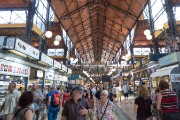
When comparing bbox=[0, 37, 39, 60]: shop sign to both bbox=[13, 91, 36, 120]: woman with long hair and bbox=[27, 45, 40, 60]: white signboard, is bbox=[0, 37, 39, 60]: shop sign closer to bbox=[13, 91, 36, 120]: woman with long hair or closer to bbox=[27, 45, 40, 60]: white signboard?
bbox=[27, 45, 40, 60]: white signboard

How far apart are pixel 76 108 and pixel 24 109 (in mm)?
879

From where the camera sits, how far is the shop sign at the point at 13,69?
6.52 meters

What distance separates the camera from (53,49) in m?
24.8

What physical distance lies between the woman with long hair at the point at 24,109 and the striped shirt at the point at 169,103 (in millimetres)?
2922

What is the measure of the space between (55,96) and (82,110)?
12.0ft

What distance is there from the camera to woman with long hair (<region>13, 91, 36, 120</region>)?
227 centimetres

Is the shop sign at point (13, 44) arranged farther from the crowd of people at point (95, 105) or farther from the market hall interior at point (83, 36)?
the crowd of people at point (95, 105)

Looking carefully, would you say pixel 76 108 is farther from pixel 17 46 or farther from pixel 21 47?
pixel 21 47

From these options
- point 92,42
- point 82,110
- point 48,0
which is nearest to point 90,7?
point 48,0

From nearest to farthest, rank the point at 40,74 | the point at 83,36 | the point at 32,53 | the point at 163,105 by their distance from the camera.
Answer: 1. the point at 163,105
2. the point at 32,53
3. the point at 40,74
4. the point at 83,36

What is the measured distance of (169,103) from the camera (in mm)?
3719

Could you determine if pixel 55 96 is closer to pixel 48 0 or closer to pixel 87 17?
pixel 48 0

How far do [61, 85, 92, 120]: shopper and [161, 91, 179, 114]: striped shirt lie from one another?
1944 millimetres

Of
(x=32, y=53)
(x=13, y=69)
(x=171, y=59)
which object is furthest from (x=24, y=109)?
(x=171, y=59)
